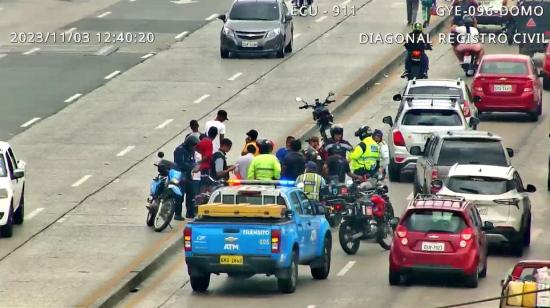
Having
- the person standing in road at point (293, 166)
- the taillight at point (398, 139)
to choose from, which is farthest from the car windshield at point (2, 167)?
the taillight at point (398, 139)

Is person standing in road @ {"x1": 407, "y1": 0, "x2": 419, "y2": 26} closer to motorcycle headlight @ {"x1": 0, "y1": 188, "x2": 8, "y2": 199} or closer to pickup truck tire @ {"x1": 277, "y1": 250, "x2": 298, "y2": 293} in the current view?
motorcycle headlight @ {"x1": 0, "y1": 188, "x2": 8, "y2": 199}

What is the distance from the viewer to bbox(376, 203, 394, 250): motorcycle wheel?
33.8m

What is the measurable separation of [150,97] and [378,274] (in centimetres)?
1860

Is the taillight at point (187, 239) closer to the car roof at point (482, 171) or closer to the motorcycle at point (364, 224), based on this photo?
the motorcycle at point (364, 224)

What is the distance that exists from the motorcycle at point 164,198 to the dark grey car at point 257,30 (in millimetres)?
18749

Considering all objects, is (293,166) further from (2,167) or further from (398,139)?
(2,167)

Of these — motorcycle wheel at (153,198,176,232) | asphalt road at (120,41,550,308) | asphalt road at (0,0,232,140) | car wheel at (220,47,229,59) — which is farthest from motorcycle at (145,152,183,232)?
car wheel at (220,47,229,59)

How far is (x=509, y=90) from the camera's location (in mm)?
47188

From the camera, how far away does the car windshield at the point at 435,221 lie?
3059cm

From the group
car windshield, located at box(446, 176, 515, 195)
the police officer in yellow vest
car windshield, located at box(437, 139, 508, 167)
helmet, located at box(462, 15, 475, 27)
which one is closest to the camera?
car windshield, located at box(446, 176, 515, 195)

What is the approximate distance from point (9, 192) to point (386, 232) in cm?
660

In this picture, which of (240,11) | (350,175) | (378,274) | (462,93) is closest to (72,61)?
(240,11)

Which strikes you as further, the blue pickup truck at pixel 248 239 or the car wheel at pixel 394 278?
the car wheel at pixel 394 278

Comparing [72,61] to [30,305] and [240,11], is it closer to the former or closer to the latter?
[240,11]
